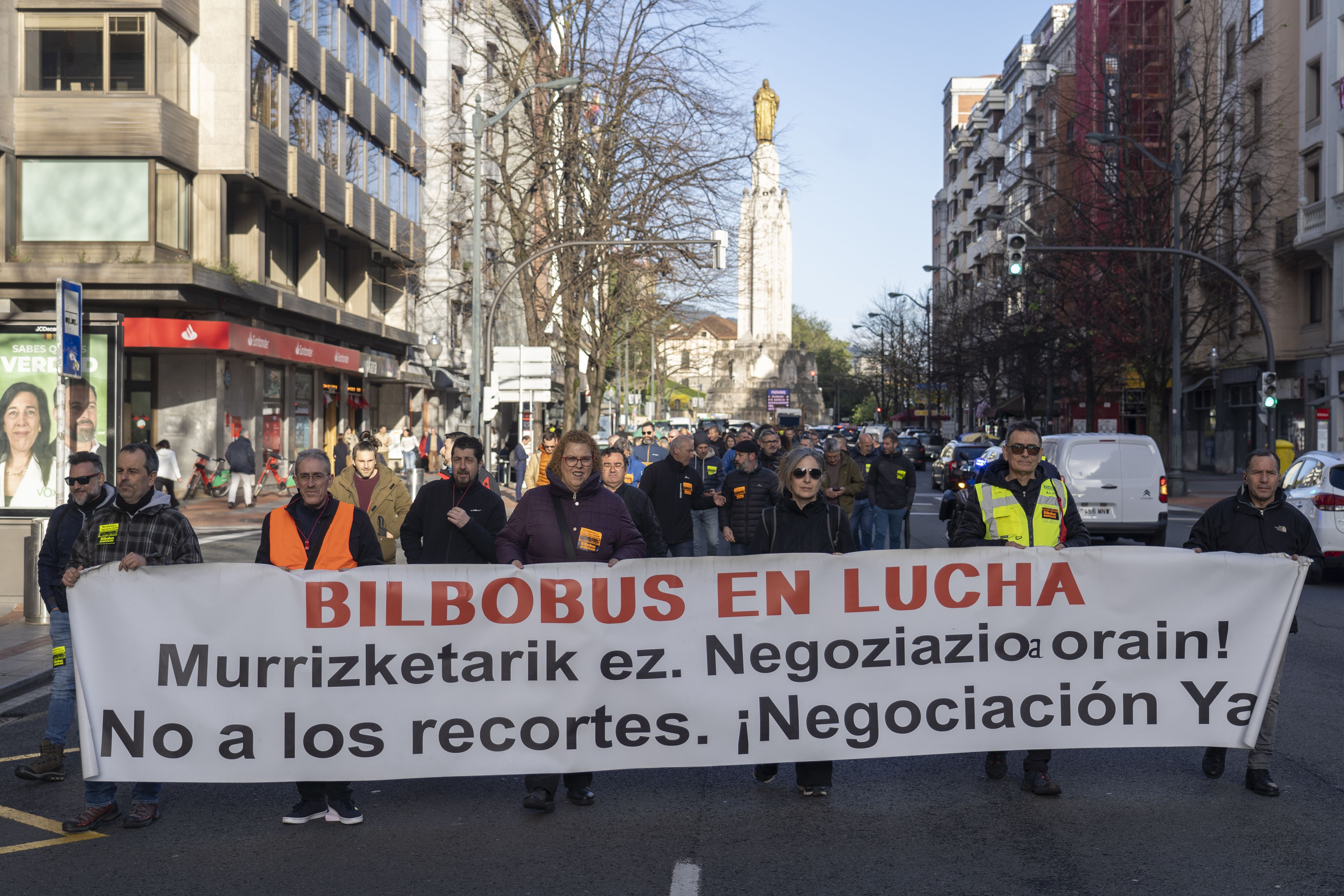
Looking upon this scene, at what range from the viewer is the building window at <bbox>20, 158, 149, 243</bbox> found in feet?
87.4

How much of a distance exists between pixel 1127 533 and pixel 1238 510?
12.3 meters

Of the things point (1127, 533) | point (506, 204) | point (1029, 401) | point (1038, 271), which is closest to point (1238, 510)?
point (1127, 533)

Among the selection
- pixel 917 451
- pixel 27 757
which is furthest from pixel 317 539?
pixel 917 451

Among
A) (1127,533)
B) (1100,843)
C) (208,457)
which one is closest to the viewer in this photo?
(1100,843)

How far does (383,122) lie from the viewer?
4069 centimetres

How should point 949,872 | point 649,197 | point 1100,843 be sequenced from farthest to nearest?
point 649,197 < point 1100,843 < point 949,872

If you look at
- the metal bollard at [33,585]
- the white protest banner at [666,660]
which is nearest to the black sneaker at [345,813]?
the white protest banner at [666,660]

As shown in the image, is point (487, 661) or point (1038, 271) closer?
point (487, 661)

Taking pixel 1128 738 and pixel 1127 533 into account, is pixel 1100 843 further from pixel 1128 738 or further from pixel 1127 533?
→ pixel 1127 533

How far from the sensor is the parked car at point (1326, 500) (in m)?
14.5

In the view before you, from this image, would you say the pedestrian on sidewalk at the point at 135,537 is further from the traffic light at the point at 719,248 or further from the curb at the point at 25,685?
the traffic light at the point at 719,248

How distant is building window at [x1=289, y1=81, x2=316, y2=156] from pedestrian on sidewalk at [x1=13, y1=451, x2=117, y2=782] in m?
26.7

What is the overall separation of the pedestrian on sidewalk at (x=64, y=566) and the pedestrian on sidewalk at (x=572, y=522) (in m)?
1.95

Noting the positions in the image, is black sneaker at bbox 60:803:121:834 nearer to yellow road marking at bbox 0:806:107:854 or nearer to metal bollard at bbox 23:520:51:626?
yellow road marking at bbox 0:806:107:854
